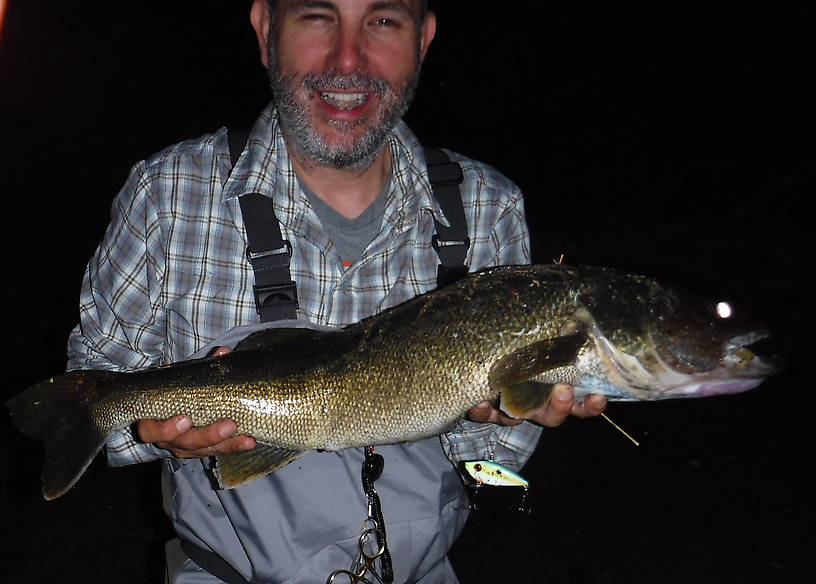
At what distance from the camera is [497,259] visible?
9.41 feet

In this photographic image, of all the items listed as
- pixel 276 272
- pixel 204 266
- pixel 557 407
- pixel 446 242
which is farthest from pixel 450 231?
pixel 204 266

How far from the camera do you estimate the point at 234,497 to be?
2.28 meters

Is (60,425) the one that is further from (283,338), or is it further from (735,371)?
(735,371)

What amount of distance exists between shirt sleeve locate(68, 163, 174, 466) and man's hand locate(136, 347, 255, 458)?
9.6 inches

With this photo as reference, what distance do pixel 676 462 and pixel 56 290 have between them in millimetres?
8463

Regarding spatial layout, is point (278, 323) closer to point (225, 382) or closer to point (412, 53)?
point (225, 382)

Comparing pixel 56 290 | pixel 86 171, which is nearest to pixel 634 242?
pixel 56 290

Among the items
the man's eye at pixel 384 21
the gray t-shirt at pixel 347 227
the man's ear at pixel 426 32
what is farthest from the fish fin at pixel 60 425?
the man's ear at pixel 426 32

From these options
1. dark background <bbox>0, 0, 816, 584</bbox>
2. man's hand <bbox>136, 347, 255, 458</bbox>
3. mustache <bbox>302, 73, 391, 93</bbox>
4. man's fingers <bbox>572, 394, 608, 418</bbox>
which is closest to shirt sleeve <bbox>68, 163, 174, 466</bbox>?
man's hand <bbox>136, 347, 255, 458</bbox>

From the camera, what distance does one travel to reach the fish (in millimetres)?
2236

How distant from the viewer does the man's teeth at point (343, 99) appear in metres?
2.66

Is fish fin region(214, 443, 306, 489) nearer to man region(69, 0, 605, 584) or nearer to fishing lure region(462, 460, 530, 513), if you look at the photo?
man region(69, 0, 605, 584)

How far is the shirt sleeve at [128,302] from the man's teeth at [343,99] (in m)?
0.75

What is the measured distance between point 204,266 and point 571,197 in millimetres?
15769
